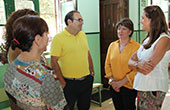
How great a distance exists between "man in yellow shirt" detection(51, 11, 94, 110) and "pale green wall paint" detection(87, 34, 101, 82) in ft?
3.95

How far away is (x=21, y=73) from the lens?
81cm

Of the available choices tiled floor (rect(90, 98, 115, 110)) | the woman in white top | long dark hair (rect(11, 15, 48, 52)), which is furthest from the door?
long dark hair (rect(11, 15, 48, 52))

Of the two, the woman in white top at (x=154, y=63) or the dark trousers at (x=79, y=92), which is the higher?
the woman in white top at (x=154, y=63)

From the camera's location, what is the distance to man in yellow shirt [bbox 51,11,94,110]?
1721 mm

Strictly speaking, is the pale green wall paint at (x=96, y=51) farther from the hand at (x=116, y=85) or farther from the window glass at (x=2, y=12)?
the window glass at (x=2, y=12)

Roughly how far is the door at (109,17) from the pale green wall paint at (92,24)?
8.7 inches

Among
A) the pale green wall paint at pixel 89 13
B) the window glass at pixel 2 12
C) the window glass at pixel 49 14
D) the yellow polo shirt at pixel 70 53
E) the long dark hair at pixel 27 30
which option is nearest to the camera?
the long dark hair at pixel 27 30

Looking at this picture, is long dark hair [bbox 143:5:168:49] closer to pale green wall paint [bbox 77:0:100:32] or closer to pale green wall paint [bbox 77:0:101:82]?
pale green wall paint [bbox 77:0:101:82]

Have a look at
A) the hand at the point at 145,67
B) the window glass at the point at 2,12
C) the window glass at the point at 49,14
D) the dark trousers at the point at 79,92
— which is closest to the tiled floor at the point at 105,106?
the dark trousers at the point at 79,92

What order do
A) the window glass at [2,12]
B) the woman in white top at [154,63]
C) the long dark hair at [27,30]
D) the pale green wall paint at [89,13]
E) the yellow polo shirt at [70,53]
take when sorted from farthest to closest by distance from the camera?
1. the pale green wall paint at [89,13]
2. the window glass at [2,12]
3. the yellow polo shirt at [70,53]
4. the woman in white top at [154,63]
5. the long dark hair at [27,30]

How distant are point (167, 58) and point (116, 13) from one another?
2083mm

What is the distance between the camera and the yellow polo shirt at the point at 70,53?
5.63ft

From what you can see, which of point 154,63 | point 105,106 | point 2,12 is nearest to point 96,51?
point 105,106

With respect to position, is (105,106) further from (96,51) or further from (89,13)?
(89,13)
